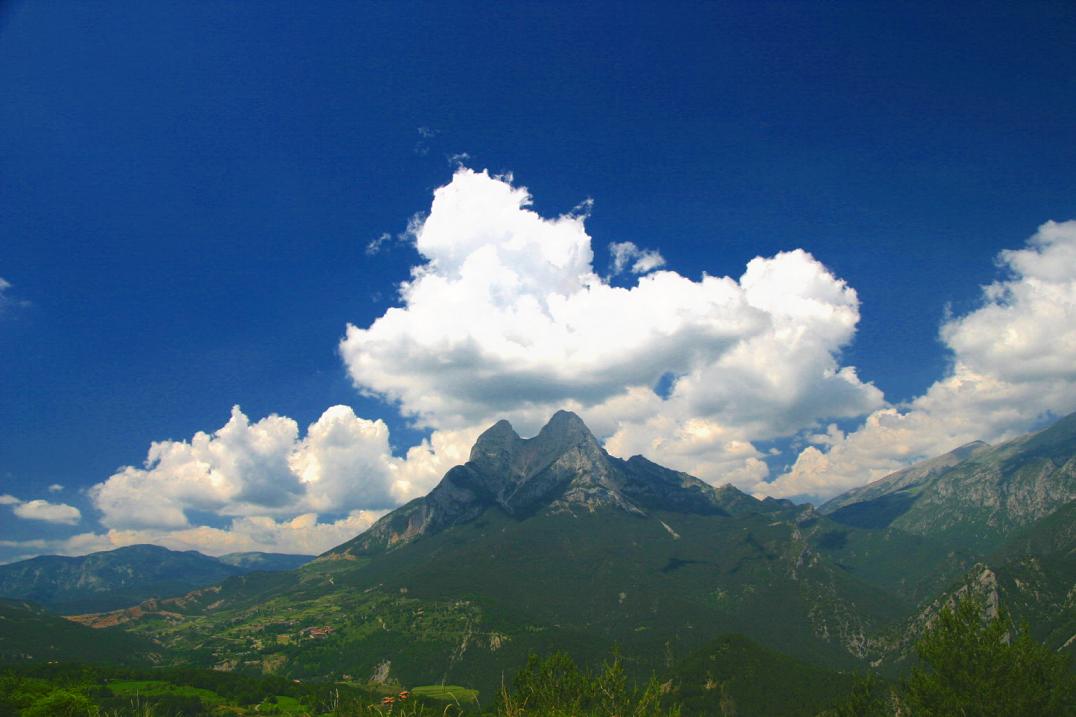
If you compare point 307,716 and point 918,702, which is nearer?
point 918,702

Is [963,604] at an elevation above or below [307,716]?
above

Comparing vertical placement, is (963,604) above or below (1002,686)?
above

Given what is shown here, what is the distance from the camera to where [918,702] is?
7550cm

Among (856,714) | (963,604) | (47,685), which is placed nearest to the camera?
(963,604)

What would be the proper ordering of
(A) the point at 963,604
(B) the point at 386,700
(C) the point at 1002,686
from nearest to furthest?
1. (B) the point at 386,700
2. (C) the point at 1002,686
3. (A) the point at 963,604

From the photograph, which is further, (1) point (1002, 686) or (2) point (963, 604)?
(2) point (963, 604)

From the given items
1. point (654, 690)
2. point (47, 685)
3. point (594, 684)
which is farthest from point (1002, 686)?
point (47, 685)

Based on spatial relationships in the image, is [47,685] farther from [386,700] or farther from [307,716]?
[386,700]

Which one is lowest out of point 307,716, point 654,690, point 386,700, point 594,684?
point 307,716

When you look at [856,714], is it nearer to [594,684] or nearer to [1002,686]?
[1002,686]

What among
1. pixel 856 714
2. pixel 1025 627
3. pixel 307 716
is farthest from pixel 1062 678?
pixel 307 716

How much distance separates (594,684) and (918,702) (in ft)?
161

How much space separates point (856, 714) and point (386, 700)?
138 meters

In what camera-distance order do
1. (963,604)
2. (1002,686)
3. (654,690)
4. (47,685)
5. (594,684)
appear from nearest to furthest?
(654,690), (594,684), (1002,686), (963,604), (47,685)
